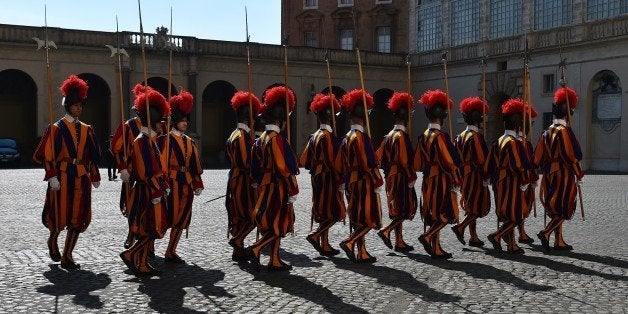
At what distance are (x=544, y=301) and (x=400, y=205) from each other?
321 centimetres

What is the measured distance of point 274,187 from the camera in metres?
8.76

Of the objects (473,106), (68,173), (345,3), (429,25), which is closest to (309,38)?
(345,3)

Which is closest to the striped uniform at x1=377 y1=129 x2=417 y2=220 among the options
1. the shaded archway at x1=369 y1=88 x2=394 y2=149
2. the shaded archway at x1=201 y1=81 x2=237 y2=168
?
the shaded archway at x1=201 y1=81 x2=237 y2=168

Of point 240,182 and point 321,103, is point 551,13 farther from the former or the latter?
point 240,182

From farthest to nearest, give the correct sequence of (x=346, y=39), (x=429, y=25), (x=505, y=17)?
(x=346, y=39)
(x=429, y=25)
(x=505, y=17)

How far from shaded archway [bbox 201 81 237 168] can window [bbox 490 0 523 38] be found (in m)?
13.9

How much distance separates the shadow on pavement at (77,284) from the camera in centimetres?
718

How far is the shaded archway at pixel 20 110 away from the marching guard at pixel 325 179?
101ft

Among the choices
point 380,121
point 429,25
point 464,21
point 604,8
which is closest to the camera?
point 604,8

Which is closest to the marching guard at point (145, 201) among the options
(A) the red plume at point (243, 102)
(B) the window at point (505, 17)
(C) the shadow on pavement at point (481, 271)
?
(A) the red plume at point (243, 102)

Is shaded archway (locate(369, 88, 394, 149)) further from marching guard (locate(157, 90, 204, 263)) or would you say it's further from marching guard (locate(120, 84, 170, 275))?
marching guard (locate(120, 84, 170, 275))

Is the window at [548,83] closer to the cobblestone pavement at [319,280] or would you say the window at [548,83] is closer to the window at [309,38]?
the window at [309,38]

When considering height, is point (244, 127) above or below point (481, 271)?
above

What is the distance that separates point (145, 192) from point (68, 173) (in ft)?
4.03
